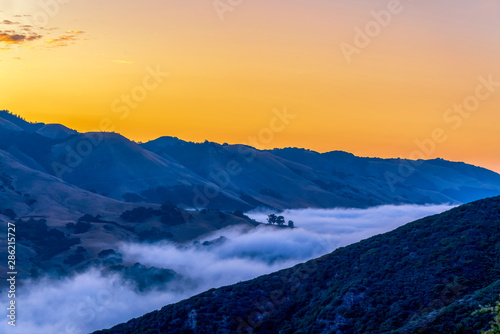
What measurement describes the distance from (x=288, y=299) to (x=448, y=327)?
17.3m

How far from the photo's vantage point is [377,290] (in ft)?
155

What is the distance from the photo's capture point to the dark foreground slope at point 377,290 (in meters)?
43.1

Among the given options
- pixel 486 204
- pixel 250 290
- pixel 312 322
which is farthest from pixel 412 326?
pixel 486 204

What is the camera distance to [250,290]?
52.4 metres

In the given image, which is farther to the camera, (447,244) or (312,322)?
(447,244)

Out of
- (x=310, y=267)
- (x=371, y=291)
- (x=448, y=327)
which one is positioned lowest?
(x=448, y=327)

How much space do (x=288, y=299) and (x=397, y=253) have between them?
10.6m

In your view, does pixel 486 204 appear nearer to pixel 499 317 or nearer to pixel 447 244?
pixel 447 244

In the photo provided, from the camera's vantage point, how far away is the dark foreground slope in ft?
141

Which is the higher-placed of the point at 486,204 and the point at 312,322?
the point at 486,204

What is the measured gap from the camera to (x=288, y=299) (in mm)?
51750

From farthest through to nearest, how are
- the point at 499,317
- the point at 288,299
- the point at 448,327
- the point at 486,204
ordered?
the point at 486,204 < the point at 288,299 < the point at 448,327 < the point at 499,317

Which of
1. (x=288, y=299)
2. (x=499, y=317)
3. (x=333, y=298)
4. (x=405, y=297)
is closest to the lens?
(x=499, y=317)

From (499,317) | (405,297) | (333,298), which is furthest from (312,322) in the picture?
(499,317)
